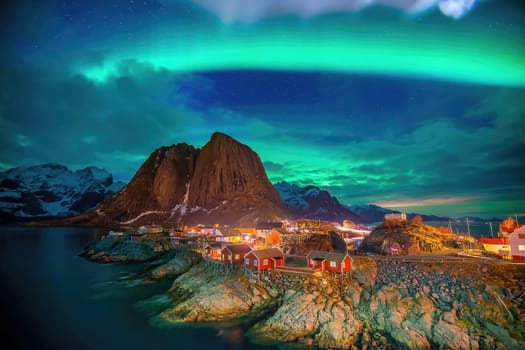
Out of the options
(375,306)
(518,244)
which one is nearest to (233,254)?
(375,306)

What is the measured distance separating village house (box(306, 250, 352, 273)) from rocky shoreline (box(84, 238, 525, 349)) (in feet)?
3.82

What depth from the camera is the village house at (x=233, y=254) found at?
144 feet

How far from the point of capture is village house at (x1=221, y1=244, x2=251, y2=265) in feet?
144

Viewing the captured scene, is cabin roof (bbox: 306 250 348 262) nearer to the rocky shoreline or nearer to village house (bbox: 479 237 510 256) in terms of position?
the rocky shoreline

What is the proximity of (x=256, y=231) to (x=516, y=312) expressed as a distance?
64.9 metres

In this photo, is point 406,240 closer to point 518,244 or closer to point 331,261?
point 518,244

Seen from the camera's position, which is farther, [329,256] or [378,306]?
[329,256]

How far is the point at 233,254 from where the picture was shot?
43812 mm

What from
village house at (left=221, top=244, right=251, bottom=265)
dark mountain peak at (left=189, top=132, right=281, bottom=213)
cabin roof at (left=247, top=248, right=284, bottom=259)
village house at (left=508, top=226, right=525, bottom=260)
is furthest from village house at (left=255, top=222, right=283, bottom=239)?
dark mountain peak at (left=189, top=132, right=281, bottom=213)

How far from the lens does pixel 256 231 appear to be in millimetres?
85125

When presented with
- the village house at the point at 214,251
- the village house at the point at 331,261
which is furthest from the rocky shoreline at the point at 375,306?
the village house at the point at 214,251

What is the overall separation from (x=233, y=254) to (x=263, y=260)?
22.1 ft

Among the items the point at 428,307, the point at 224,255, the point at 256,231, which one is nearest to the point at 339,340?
the point at 428,307

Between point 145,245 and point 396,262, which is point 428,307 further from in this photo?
point 145,245
